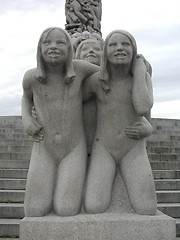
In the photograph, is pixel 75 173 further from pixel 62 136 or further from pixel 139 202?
pixel 139 202

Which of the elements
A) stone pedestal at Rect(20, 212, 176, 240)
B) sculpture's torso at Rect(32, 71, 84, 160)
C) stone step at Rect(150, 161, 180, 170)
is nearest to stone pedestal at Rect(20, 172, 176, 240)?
stone pedestal at Rect(20, 212, 176, 240)

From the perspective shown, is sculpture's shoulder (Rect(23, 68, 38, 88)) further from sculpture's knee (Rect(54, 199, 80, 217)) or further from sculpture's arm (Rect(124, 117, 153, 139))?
sculpture's knee (Rect(54, 199, 80, 217))

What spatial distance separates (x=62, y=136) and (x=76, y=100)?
375mm

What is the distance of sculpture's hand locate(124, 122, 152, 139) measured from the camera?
317 cm

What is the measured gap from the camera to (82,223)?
294cm

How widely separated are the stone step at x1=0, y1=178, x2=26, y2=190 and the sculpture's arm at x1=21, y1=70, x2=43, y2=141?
2566 millimetres

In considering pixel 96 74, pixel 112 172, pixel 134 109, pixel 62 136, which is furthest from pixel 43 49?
pixel 112 172

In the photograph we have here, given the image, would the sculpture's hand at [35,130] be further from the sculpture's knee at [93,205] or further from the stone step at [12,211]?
the stone step at [12,211]

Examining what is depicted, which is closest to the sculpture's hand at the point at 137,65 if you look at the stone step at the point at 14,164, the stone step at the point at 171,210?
the stone step at the point at 171,210

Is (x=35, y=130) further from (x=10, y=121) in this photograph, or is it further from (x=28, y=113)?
(x=10, y=121)

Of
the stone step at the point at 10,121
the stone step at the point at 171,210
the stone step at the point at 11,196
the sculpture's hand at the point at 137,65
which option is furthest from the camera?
the stone step at the point at 10,121

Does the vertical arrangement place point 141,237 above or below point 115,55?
below

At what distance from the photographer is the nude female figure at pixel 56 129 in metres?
3.08

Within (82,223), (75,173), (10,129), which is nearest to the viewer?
(82,223)
